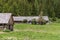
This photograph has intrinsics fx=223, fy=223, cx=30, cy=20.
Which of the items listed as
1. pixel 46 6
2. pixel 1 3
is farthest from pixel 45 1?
pixel 1 3

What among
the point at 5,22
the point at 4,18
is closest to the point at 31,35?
the point at 5,22

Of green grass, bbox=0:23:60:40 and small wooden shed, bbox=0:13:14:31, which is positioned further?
small wooden shed, bbox=0:13:14:31

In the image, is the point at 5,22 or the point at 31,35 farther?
the point at 5,22

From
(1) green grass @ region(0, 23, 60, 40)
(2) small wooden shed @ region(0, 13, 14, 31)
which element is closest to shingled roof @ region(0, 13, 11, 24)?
(2) small wooden shed @ region(0, 13, 14, 31)

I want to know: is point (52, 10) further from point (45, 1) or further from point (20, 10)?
point (20, 10)

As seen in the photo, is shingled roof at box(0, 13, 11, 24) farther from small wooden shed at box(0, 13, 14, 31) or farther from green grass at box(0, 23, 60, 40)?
green grass at box(0, 23, 60, 40)

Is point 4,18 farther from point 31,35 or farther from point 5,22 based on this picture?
point 31,35

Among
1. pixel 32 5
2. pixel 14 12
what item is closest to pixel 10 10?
pixel 14 12

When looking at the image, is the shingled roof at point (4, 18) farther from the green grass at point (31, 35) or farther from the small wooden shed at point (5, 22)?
the green grass at point (31, 35)

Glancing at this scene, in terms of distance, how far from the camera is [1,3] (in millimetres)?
98625

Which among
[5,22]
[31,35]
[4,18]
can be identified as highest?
[4,18]

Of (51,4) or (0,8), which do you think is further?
(51,4)

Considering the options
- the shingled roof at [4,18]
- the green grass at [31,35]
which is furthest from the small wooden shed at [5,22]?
the green grass at [31,35]

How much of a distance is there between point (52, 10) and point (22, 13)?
13712 mm
